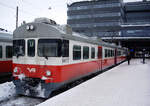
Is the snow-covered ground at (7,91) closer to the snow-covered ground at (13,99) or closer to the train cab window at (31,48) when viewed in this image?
the snow-covered ground at (13,99)

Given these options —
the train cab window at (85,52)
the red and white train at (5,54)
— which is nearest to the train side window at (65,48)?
the train cab window at (85,52)

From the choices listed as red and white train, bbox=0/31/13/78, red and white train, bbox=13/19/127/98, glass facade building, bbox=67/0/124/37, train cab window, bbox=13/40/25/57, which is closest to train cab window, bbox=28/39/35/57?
red and white train, bbox=13/19/127/98

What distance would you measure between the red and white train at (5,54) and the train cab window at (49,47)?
3.68 meters

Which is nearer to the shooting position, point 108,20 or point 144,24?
point 144,24

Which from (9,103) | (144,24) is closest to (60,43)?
(9,103)

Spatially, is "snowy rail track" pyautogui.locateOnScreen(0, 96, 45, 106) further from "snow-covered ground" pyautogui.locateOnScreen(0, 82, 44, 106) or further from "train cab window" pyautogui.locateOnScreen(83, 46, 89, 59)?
"train cab window" pyautogui.locateOnScreen(83, 46, 89, 59)

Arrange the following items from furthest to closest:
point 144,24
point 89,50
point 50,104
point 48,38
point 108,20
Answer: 1. point 108,20
2. point 144,24
3. point 89,50
4. point 48,38
5. point 50,104

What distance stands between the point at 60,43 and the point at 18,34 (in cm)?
217

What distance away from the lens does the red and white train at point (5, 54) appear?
8.71 m

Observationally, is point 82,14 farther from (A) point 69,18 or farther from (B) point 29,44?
(B) point 29,44

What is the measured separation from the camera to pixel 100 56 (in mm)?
11352

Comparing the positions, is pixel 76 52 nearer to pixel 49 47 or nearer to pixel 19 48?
pixel 49 47

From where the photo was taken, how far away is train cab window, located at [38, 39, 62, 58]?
6.00 metres

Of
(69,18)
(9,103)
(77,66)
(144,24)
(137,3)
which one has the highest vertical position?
(137,3)
